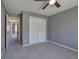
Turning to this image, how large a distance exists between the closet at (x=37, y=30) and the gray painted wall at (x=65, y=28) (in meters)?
0.70

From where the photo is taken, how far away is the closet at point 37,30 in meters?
5.04

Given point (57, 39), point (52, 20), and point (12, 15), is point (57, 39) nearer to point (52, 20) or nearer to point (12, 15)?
point (52, 20)

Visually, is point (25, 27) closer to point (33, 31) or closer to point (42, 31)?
point (33, 31)

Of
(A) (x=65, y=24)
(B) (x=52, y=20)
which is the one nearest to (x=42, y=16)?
(B) (x=52, y=20)

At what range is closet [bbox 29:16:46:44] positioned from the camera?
5.04 metres

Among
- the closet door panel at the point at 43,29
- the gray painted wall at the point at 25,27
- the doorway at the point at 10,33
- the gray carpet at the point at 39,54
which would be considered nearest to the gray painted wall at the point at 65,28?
the closet door panel at the point at 43,29

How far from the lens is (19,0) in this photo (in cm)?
325

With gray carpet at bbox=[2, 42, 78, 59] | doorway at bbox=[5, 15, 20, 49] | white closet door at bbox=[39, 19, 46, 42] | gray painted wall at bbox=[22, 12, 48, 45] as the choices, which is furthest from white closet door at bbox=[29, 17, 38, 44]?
gray carpet at bbox=[2, 42, 78, 59]

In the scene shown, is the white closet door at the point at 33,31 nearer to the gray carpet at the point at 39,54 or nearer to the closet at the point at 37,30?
the closet at the point at 37,30

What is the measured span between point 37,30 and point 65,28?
208 cm

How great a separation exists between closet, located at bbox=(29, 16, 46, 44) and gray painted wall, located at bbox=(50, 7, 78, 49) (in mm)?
702

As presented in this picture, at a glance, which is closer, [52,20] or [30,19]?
[30,19]

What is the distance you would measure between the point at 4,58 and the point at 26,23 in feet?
8.40

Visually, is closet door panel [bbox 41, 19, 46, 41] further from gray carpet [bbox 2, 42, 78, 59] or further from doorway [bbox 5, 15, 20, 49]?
gray carpet [bbox 2, 42, 78, 59]
